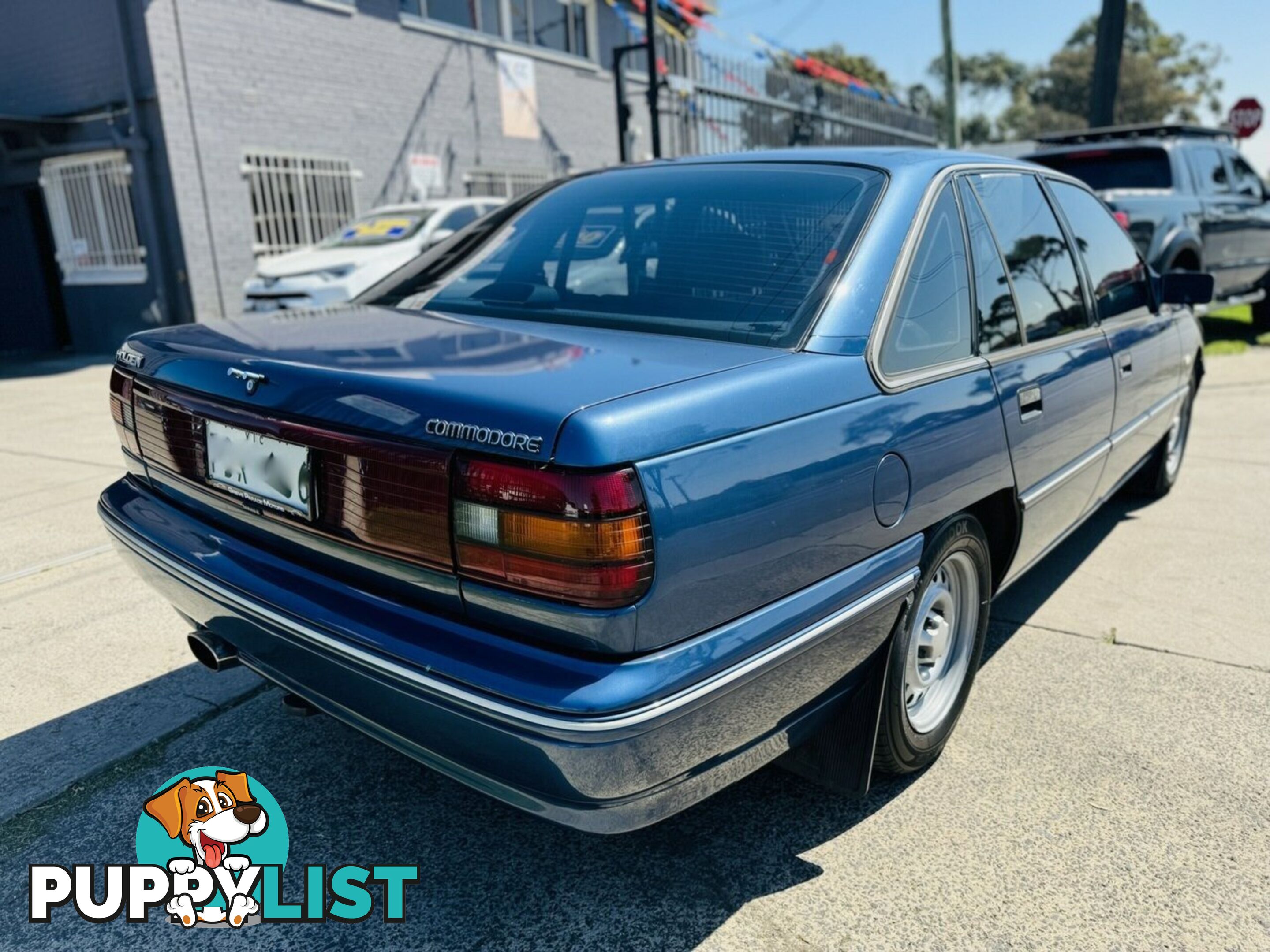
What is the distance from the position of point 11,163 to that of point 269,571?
1276 centimetres

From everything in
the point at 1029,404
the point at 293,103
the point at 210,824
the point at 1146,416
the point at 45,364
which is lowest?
the point at 210,824

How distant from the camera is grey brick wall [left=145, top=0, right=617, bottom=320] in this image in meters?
10.4

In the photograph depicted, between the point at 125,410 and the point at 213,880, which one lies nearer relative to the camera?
the point at 213,880

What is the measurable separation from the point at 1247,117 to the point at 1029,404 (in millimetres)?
18210

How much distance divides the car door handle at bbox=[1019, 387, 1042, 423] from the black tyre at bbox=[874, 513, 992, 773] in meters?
0.36

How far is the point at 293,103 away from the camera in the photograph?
11.4 m

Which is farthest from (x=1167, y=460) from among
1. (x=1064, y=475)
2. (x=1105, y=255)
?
(x=1064, y=475)

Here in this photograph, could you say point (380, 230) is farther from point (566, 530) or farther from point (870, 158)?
point (566, 530)

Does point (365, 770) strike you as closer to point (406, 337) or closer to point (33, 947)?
point (33, 947)

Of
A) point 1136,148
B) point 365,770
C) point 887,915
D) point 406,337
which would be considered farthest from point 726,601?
point 1136,148

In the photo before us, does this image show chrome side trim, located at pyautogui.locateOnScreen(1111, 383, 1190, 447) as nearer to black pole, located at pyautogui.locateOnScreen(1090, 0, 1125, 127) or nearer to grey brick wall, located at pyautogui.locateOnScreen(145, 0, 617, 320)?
grey brick wall, located at pyautogui.locateOnScreen(145, 0, 617, 320)

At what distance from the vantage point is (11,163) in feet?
39.1

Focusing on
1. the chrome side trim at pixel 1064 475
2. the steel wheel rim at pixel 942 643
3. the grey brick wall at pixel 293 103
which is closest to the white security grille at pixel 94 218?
the grey brick wall at pixel 293 103

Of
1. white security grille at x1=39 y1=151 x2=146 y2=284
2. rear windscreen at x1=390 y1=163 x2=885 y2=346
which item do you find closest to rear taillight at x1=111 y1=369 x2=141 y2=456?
rear windscreen at x1=390 y1=163 x2=885 y2=346
